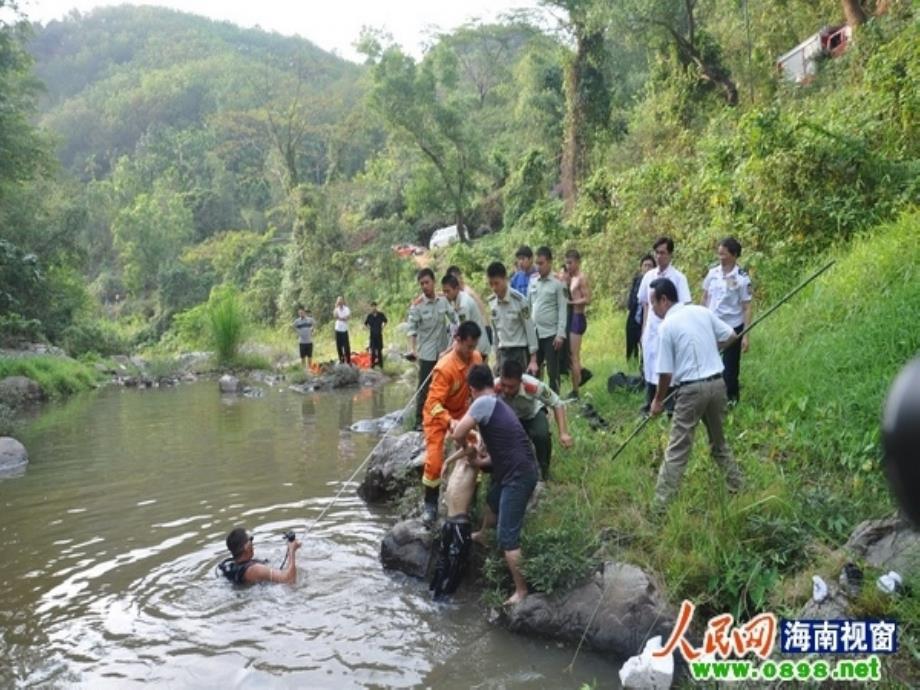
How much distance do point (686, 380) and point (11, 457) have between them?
9.90 meters

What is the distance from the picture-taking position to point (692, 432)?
5.41 m

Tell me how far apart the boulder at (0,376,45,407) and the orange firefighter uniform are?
1431cm

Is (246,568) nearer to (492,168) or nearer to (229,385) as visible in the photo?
(229,385)

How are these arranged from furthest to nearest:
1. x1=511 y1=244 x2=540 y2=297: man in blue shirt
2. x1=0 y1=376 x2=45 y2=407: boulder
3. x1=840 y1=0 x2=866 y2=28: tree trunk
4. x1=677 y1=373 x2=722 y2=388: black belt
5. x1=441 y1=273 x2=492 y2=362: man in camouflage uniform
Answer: x1=0 y1=376 x2=45 y2=407: boulder < x1=840 y1=0 x2=866 y2=28: tree trunk < x1=511 y1=244 x2=540 y2=297: man in blue shirt < x1=441 y1=273 x2=492 y2=362: man in camouflage uniform < x1=677 y1=373 x2=722 y2=388: black belt

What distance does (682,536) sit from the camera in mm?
5133

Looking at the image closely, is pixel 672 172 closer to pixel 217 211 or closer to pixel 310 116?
pixel 310 116

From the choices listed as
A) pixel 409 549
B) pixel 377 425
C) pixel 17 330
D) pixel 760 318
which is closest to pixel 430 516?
pixel 409 549

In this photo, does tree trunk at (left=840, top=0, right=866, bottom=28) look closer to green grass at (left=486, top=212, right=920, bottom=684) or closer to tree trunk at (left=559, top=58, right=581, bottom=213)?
green grass at (left=486, top=212, right=920, bottom=684)

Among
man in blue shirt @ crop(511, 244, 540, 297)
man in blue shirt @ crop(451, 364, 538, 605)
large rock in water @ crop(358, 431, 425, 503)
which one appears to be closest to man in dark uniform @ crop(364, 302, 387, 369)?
man in blue shirt @ crop(511, 244, 540, 297)

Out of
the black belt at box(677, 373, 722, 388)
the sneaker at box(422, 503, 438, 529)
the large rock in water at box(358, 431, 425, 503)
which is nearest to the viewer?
the black belt at box(677, 373, 722, 388)

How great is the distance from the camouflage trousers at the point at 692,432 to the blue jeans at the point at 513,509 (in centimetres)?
98

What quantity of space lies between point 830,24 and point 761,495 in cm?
1860

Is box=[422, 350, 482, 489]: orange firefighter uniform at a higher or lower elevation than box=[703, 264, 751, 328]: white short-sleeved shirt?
lower

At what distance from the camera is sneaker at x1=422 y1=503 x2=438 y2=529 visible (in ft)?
21.4
